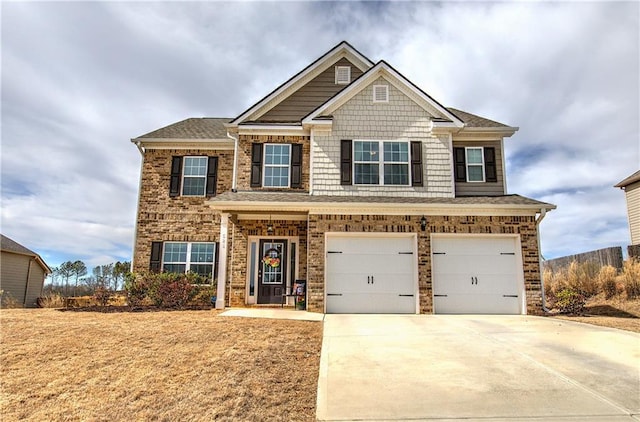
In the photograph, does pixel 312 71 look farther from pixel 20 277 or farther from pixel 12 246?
pixel 20 277

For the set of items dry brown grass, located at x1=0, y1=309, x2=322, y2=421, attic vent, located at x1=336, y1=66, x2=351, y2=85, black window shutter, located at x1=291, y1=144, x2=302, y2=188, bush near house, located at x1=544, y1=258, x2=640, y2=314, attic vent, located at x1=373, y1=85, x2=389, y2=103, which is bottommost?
dry brown grass, located at x1=0, y1=309, x2=322, y2=421

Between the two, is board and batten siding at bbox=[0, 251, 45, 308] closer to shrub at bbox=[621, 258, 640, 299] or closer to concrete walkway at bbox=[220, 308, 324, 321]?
concrete walkway at bbox=[220, 308, 324, 321]

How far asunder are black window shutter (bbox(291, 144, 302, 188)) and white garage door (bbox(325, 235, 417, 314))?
2748 mm

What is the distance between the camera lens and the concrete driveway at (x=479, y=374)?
464 centimetres

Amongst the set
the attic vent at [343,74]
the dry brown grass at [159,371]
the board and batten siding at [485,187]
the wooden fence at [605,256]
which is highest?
the attic vent at [343,74]

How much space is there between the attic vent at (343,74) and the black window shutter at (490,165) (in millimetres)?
5746

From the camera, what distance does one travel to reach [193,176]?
1526cm

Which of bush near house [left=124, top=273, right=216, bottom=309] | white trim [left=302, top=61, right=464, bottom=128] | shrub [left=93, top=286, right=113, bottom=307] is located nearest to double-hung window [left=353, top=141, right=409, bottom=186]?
white trim [left=302, top=61, right=464, bottom=128]

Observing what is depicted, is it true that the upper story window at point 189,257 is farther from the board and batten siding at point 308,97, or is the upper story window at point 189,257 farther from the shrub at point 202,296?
the board and batten siding at point 308,97

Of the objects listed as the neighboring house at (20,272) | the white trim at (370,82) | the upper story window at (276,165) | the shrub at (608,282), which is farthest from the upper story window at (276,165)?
the neighboring house at (20,272)

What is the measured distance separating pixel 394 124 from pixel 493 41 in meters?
3.73

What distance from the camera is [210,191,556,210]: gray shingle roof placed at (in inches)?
464

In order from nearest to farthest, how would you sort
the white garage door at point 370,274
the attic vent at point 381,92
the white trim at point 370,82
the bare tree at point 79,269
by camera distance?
the white garage door at point 370,274 → the white trim at point 370,82 → the attic vent at point 381,92 → the bare tree at point 79,269

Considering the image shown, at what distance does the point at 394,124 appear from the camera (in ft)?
44.2
